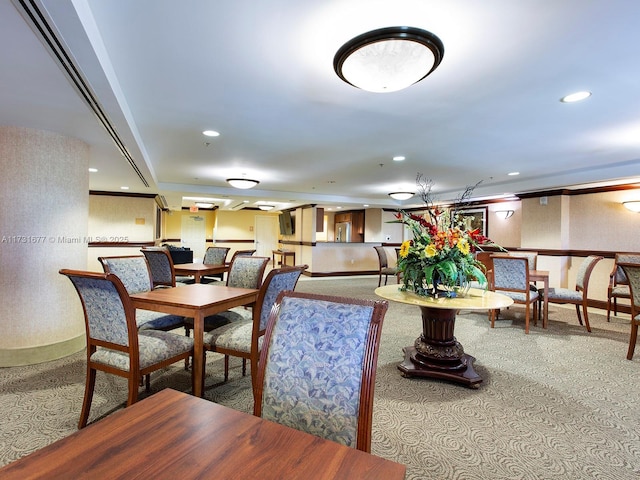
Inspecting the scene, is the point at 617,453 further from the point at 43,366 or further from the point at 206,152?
the point at 206,152

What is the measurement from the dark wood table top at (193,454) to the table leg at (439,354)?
212 centimetres

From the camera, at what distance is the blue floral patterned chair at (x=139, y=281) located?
101 inches

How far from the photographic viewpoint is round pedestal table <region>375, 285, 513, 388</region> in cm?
253

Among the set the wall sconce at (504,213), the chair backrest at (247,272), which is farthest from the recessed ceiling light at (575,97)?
the wall sconce at (504,213)

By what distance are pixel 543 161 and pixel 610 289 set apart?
2.09 m

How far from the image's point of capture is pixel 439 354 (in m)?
2.66

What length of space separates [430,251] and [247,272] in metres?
1.68

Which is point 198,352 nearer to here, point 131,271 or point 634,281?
point 131,271

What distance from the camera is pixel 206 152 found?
4160 mm

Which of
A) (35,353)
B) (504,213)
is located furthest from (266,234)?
(35,353)

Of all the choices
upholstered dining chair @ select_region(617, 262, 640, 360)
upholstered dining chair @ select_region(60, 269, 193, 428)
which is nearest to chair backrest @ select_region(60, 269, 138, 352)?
upholstered dining chair @ select_region(60, 269, 193, 428)

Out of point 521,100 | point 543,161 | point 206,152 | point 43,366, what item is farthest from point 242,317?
point 543,161

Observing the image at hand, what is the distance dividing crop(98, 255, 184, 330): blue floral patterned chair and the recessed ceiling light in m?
3.51

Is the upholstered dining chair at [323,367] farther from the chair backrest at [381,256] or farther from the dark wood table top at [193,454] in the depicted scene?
the chair backrest at [381,256]
